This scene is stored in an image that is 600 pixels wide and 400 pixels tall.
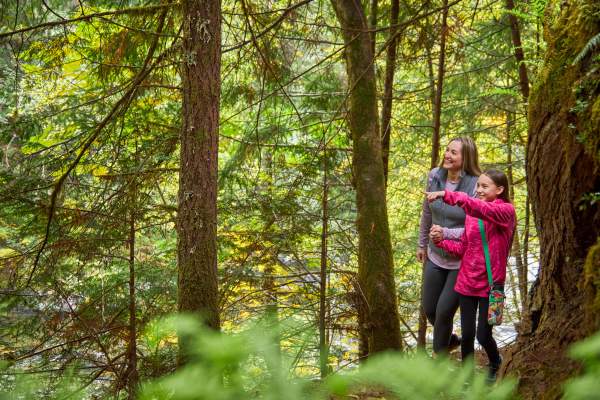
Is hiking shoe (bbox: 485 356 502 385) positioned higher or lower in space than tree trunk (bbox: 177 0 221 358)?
lower

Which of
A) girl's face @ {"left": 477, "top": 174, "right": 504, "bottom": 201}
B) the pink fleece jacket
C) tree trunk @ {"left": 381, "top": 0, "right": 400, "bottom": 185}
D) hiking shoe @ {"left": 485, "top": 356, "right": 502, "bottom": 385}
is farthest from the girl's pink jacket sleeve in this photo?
tree trunk @ {"left": 381, "top": 0, "right": 400, "bottom": 185}

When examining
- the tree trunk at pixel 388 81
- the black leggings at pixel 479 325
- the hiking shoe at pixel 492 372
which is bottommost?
the hiking shoe at pixel 492 372

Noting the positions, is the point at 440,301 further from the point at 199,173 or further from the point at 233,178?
the point at 233,178

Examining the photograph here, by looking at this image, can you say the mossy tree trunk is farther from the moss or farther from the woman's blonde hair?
the woman's blonde hair

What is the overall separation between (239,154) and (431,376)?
5.73m

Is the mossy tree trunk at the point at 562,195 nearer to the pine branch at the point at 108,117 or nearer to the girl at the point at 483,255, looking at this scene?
the girl at the point at 483,255

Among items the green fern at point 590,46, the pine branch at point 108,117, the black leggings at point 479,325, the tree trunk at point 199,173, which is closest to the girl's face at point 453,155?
the black leggings at point 479,325

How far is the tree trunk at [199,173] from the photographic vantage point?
13.0 ft

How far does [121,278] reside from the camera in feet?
22.2

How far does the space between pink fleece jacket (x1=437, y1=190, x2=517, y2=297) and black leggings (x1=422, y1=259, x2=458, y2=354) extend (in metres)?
0.19

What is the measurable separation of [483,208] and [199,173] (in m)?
2.26

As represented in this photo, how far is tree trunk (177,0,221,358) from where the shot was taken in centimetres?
397

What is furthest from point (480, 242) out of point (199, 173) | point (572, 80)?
point (199, 173)

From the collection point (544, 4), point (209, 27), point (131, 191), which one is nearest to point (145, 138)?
point (131, 191)
